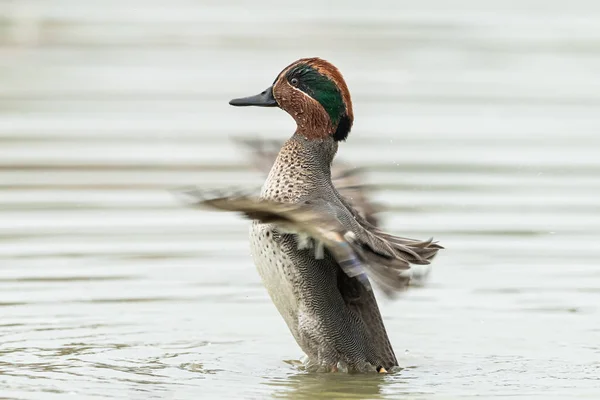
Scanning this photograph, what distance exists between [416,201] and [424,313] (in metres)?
3.05

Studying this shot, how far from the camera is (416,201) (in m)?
13.3

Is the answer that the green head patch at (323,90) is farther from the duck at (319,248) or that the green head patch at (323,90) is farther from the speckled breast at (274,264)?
the speckled breast at (274,264)

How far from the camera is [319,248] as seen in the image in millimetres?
8336

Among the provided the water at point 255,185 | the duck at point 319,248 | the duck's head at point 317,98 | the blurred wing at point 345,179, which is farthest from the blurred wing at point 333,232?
the blurred wing at point 345,179

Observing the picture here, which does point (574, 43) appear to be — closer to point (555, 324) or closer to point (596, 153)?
point (596, 153)

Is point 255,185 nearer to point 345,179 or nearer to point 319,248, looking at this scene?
point 345,179

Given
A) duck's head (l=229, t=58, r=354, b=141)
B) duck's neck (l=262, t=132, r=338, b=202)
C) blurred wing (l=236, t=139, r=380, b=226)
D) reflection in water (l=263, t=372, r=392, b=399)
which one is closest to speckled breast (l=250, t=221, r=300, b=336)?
duck's neck (l=262, t=132, r=338, b=202)

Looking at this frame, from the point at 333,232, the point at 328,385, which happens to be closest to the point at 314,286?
the point at 328,385

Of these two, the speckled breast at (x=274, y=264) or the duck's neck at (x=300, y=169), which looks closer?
the speckled breast at (x=274, y=264)

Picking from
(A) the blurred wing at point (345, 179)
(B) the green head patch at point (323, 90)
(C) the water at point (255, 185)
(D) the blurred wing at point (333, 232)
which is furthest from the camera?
(A) the blurred wing at point (345, 179)

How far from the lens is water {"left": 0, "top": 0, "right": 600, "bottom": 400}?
29.7ft

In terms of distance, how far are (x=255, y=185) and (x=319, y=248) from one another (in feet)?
20.1

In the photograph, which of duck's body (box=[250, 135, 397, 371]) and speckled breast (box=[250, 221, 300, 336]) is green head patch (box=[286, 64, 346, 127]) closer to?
duck's body (box=[250, 135, 397, 371])

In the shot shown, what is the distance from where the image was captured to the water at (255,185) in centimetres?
906
